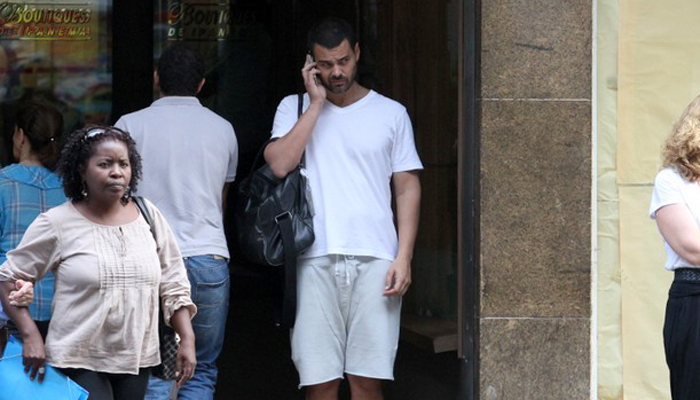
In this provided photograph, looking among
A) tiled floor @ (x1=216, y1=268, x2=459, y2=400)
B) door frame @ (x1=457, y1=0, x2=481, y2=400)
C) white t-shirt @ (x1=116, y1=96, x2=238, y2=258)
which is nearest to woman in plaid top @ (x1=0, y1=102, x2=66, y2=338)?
white t-shirt @ (x1=116, y1=96, x2=238, y2=258)

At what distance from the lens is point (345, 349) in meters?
6.41

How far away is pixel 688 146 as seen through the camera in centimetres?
570

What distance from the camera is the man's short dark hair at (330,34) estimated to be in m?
6.31

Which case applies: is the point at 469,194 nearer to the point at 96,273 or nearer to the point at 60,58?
the point at 96,273

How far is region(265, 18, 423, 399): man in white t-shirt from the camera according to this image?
6.33 metres

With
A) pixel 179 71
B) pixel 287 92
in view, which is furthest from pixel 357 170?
pixel 287 92

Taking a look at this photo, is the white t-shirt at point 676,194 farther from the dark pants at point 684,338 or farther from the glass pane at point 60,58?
the glass pane at point 60,58

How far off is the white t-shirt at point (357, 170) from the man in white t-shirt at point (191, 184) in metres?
0.39

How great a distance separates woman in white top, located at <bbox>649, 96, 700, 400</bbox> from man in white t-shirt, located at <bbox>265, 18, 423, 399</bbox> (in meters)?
1.23

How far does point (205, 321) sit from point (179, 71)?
3.74 ft

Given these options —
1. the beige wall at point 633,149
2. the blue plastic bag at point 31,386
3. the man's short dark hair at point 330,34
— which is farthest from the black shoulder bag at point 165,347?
the beige wall at point 633,149

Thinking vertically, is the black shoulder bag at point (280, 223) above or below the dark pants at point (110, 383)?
above

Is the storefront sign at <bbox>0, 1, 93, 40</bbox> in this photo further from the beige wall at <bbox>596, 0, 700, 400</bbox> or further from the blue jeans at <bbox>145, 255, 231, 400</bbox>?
the beige wall at <bbox>596, 0, 700, 400</bbox>

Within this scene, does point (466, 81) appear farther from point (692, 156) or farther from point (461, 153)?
point (692, 156)
